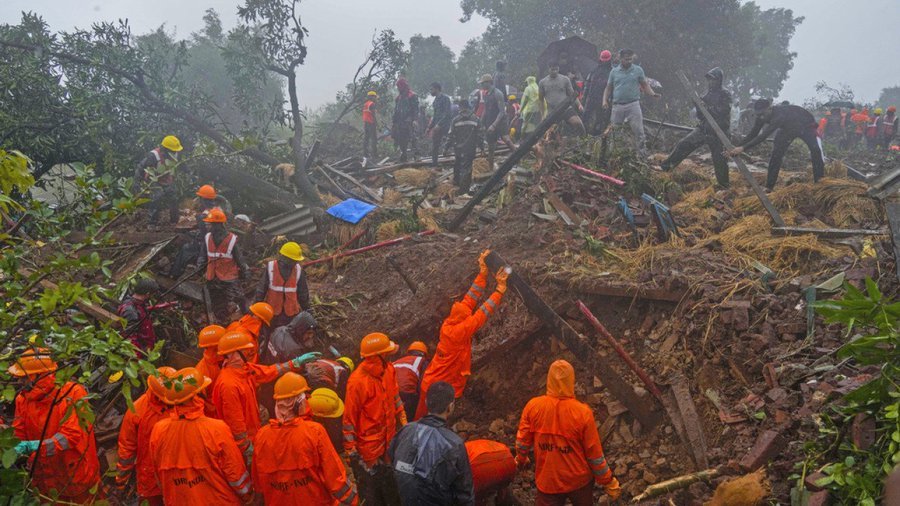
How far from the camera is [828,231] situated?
263 inches

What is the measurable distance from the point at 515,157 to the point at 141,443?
6.73m

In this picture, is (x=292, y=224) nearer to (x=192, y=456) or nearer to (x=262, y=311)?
(x=262, y=311)

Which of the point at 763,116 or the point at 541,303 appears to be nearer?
the point at 541,303

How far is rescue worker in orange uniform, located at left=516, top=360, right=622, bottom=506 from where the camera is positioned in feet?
13.2

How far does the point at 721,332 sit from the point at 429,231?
5391mm

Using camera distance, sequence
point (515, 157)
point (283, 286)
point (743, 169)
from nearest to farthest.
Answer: point (283, 286) → point (743, 169) → point (515, 157)

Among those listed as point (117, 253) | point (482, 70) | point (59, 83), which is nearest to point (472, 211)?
point (117, 253)

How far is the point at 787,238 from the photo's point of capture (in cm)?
649

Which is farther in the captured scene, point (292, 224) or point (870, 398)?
point (292, 224)

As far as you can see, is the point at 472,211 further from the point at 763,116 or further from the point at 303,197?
the point at 763,116

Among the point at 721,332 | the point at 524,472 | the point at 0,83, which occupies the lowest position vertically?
the point at 524,472

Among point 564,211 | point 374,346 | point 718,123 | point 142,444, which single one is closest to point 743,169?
point 718,123

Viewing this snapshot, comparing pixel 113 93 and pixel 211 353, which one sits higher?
pixel 113 93

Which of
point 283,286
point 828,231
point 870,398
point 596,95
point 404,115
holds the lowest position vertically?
point 870,398
